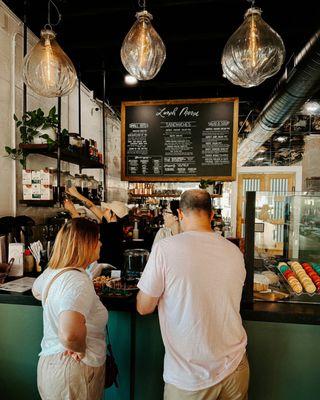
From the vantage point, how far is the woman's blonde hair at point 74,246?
1498mm

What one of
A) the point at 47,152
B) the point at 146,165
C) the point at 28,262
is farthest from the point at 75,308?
the point at 146,165

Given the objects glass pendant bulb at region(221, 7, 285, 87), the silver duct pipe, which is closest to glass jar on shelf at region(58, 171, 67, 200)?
glass pendant bulb at region(221, 7, 285, 87)

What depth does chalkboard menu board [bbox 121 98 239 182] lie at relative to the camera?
12.7ft

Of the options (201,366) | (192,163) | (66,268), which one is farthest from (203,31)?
(201,366)

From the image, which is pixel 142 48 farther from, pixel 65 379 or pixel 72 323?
pixel 65 379

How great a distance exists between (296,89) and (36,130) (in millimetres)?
2702

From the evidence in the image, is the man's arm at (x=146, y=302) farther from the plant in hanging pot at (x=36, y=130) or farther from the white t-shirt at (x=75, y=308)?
the plant in hanging pot at (x=36, y=130)

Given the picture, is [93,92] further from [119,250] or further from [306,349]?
[306,349]

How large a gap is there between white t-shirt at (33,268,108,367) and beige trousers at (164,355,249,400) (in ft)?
1.32

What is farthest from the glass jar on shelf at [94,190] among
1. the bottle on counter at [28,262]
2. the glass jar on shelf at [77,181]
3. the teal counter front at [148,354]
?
the teal counter front at [148,354]

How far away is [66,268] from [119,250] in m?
1.91

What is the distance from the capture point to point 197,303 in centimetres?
135

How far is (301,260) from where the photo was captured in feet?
9.34

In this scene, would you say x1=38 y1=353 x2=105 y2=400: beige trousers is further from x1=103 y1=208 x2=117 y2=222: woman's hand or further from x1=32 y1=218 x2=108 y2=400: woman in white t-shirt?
x1=103 y1=208 x2=117 y2=222: woman's hand
